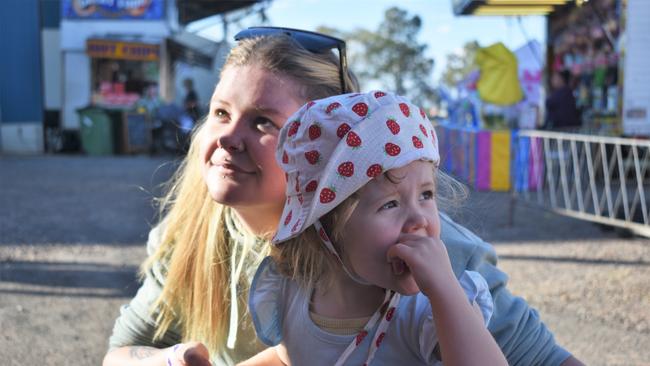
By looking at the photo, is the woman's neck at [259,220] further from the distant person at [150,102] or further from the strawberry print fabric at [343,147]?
the distant person at [150,102]

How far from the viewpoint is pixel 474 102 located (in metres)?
15.2

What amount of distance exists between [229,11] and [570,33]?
1830 cm

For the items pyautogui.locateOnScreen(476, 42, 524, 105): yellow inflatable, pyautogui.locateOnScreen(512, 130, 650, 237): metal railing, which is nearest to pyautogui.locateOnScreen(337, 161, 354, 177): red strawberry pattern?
pyautogui.locateOnScreen(512, 130, 650, 237): metal railing

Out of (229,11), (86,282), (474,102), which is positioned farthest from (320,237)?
(229,11)

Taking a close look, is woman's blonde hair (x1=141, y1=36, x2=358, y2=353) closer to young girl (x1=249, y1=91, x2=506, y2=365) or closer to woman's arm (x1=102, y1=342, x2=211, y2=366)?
woman's arm (x1=102, y1=342, x2=211, y2=366)

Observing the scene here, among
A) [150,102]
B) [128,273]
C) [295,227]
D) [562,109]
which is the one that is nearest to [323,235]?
[295,227]

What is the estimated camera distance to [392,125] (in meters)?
1.38

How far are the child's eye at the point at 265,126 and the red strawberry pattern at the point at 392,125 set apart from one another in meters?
0.42

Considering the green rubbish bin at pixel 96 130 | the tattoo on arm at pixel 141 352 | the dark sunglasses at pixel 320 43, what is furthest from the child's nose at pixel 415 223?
the green rubbish bin at pixel 96 130

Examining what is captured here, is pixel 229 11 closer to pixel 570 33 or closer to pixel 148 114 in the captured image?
pixel 148 114

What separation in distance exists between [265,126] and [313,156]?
14.2 inches

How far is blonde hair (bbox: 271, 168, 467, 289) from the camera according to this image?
4.61ft

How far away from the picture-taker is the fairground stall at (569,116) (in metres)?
6.86

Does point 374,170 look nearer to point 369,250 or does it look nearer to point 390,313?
point 369,250
